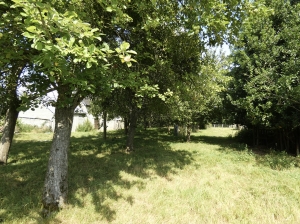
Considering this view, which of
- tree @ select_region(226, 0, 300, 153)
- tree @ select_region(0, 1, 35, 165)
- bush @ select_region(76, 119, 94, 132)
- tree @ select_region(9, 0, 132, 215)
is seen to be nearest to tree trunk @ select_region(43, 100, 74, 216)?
tree @ select_region(9, 0, 132, 215)

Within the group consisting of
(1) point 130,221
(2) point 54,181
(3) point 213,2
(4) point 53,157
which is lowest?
(1) point 130,221

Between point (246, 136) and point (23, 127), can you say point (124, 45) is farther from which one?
point (23, 127)

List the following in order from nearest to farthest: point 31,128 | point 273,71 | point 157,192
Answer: point 157,192 < point 273,71 < point 31,128

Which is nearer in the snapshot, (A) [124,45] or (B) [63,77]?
(A) [124,45]

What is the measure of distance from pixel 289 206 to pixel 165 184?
3.34 m

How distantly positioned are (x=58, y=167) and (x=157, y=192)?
2822 millimetres

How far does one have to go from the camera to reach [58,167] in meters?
→ 4.80

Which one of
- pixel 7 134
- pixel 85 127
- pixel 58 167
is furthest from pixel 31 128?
pixel 58 167

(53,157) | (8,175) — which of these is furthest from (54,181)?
(8,175)

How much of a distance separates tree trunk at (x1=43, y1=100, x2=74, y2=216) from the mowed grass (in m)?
0.25

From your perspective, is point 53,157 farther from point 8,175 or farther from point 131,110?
point 131,110

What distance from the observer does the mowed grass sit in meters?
4.37

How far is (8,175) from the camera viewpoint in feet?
21.5

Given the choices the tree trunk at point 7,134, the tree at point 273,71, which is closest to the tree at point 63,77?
the tree trunk at point 7,134
